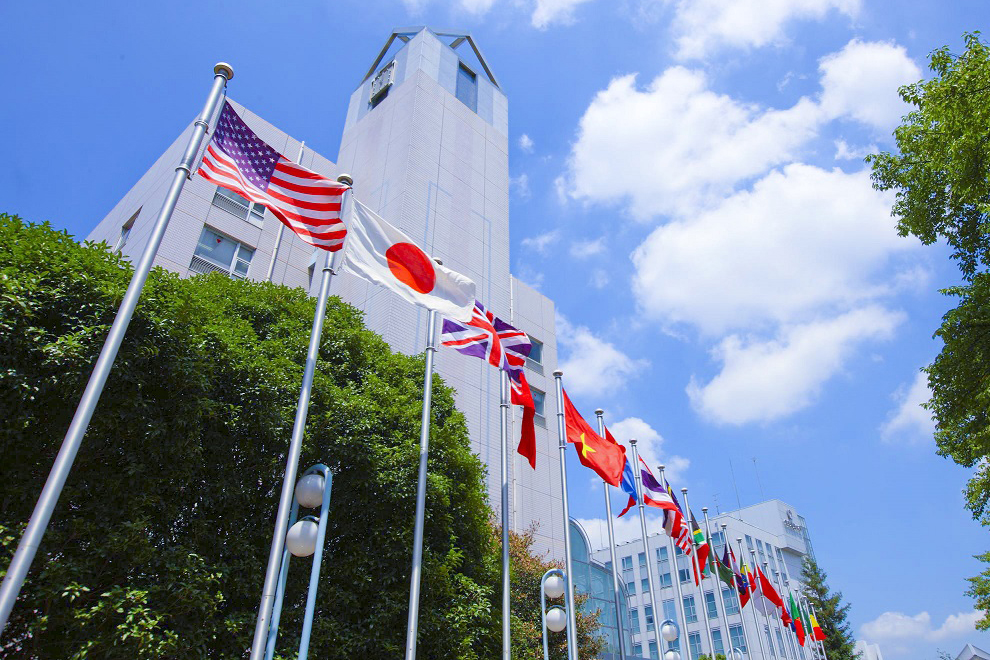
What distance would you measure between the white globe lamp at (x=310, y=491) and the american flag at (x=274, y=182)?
373 cm

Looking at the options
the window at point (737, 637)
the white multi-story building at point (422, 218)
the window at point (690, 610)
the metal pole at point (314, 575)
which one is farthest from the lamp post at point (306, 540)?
the window at point (690, 610)

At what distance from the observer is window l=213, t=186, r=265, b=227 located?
2930cm

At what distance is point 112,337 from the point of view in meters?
7.13

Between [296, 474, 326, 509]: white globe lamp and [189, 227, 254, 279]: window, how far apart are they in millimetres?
20525

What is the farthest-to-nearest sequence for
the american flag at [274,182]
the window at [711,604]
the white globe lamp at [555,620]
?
A: 1. the window at [711,604]
2. the white globe lamp at [555,620]
3. the american flag at [274,182]

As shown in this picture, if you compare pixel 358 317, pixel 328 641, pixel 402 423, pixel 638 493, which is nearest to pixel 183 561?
pixel 328 641

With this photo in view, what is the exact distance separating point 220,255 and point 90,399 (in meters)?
23.5

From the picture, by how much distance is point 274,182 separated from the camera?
33.4 ft

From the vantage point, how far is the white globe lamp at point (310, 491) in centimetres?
915

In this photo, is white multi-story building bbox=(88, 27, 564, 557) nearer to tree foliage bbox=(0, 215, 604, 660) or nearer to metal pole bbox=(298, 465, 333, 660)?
tree foliage bbox=(0, 215, 604, 660)

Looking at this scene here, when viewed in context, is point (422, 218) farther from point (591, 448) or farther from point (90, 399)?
point (90, 399)

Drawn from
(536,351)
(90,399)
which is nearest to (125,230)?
(536,351)

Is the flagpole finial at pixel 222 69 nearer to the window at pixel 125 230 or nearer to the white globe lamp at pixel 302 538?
the white globe lamp at pixel 302 538

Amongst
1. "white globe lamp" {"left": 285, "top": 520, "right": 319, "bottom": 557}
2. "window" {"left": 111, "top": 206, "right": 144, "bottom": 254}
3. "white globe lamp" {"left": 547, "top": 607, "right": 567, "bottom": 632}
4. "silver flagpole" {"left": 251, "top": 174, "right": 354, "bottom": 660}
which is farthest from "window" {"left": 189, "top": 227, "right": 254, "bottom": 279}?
"white globe lamp" {"left": 285, "top": 520, "right": 319, "bottom": 557}
